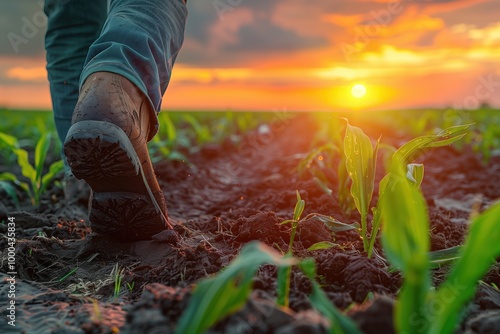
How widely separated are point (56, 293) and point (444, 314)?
1030 mm

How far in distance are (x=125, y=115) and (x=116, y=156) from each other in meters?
0.17

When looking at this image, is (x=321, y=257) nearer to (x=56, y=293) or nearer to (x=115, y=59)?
(x=56, y=293)

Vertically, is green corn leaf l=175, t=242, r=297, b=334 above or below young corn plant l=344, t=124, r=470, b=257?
below

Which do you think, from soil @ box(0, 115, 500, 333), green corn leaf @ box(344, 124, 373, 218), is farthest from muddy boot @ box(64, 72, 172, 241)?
green corn leaf @ box(344, 124, 373, 218)

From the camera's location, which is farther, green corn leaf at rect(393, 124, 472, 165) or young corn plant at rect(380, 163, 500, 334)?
green corn leaf at rect(393, 124, 472, 165)

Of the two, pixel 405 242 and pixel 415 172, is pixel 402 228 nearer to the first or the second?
A: pixel 405 242

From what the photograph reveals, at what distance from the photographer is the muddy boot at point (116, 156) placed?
158 centimetres

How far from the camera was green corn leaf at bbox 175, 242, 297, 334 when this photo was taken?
2.52ft

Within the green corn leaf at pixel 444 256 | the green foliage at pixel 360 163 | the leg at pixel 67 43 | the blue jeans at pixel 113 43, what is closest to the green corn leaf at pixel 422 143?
the green foliage at pixel 360 163

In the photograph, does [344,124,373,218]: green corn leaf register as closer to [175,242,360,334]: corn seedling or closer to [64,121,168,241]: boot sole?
[64,121,168,241]: boot sole

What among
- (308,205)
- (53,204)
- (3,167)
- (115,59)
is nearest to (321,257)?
(115,59)

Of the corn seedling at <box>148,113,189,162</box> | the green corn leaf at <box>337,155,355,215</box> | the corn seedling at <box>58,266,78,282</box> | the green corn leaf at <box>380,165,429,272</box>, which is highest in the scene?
the corn seedling at <box>148,113,189,162</box>

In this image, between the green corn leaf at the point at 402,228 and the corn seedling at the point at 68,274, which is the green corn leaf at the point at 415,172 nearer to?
the green corn leaf at the point at 402,228
